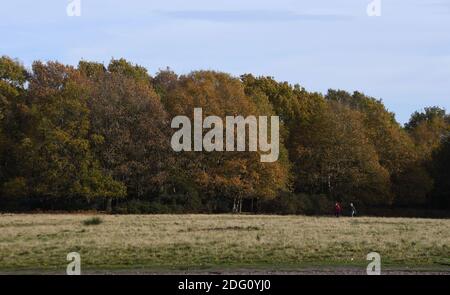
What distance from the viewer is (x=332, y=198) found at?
89.8 meters

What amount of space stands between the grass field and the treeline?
111 feet

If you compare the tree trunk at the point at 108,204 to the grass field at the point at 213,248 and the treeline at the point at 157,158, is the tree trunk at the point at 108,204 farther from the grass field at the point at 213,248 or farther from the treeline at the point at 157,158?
the grass field at the point at 213,248

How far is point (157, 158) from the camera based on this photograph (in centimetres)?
7962

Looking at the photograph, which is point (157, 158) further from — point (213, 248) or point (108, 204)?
point (213, 248)

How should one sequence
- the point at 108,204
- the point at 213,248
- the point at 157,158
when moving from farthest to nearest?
the point at 157,158 → the point at 108,204 → the point at 213,248

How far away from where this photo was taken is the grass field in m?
24.5

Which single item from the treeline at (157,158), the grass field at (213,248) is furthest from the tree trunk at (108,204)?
the grass field at (213,248)

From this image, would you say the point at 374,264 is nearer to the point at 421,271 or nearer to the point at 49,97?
the point at 421,271

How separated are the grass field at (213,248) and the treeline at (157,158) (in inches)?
1335

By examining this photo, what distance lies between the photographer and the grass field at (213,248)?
80.5ft

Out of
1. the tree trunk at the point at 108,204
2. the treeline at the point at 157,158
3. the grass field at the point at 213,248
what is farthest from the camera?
the tree trunk at the point at 108,204

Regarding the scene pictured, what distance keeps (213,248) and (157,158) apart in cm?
4977

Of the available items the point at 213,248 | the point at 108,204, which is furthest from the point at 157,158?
the point at 213,248

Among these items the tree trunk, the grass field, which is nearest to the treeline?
the tree trunk
